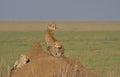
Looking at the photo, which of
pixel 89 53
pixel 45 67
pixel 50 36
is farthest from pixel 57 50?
pixel 89 53

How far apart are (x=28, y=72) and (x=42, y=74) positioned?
393mm

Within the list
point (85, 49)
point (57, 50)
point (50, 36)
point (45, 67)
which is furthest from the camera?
point (85, 49)

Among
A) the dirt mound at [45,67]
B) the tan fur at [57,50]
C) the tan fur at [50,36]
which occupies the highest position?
the tan fur at [50,36]

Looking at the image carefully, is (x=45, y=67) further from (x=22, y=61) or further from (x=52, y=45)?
(x=52, y=45)

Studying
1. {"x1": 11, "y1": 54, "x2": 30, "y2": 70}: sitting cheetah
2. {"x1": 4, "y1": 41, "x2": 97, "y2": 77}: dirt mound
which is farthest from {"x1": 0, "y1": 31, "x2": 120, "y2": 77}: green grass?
{"x1": 11, "y1": 54, "x2": 30, "y2": 70}: sitting cheetah

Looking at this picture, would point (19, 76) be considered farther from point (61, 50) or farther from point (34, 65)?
point (61, 50)

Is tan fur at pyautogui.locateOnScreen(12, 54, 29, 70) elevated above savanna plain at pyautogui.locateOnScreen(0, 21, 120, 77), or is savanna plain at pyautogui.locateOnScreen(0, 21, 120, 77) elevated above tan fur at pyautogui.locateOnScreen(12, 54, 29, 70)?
tan fur at pyautogui.locateOnScreen(12, 54, 29, 70)

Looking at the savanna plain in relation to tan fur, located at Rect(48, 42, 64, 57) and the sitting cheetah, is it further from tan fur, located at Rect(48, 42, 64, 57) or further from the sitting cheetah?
the sitting cheetah

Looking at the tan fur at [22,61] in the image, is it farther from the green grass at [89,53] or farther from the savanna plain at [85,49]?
the green grass at [89,53]

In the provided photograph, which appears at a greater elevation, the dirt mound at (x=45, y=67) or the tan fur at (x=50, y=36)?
the tan fur at (x=50, y=36)

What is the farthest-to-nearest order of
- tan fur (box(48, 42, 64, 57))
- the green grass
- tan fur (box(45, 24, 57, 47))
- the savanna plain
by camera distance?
the savanna plain → the green grass → tan fur (box(45, 24, 57, 47)) → tan fur (box(48, 42, 64, 57))

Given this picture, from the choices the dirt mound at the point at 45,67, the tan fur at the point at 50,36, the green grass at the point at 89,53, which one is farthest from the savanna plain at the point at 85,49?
the dirt mound at the point at 45,67

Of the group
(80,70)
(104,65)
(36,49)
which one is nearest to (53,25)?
(36,49)

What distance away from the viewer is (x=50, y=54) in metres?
9.92
